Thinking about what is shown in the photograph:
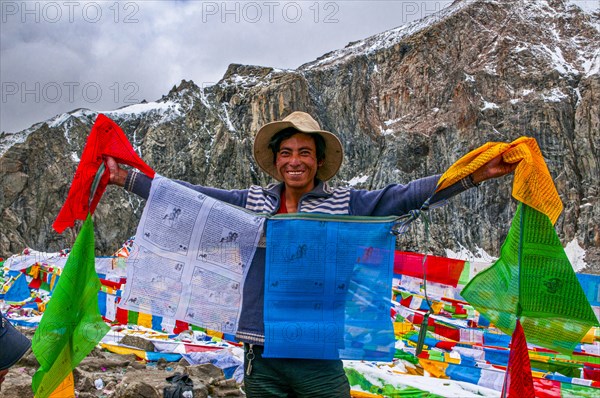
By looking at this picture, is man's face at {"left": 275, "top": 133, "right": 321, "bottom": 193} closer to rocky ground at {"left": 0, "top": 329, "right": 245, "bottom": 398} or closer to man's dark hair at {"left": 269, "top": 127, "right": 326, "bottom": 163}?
man's dark hair at {"left": 269, "top": 127, "right": 326, "bottom": 163}

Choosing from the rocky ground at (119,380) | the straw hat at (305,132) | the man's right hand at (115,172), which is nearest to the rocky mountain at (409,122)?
the rocky ground at (119,380)

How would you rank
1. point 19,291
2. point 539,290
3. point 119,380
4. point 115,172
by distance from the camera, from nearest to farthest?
point 539,290 → point 115,172 → point 119,380 → point 19,291

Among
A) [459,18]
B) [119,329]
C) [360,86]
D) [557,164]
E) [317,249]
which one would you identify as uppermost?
[459,18]

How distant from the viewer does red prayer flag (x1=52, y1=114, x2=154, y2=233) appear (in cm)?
318

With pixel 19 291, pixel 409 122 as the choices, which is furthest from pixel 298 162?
pixel 409 122

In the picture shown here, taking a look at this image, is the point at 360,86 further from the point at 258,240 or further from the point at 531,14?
the point at 258,240

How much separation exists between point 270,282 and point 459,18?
9943cm

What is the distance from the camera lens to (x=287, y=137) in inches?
115

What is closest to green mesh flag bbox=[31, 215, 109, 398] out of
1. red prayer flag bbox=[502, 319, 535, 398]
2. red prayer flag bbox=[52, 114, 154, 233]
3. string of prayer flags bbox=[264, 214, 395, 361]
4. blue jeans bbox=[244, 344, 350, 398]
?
red prayer flag bbox=[52, 114, 154, 233]

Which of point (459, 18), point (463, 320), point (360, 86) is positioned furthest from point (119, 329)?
point (459, 18)

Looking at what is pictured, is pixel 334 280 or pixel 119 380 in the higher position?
pixel 334 280

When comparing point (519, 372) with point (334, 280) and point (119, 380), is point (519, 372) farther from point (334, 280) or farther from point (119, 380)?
point (119, 380)

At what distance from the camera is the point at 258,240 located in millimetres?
2881

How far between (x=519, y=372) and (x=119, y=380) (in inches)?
202
